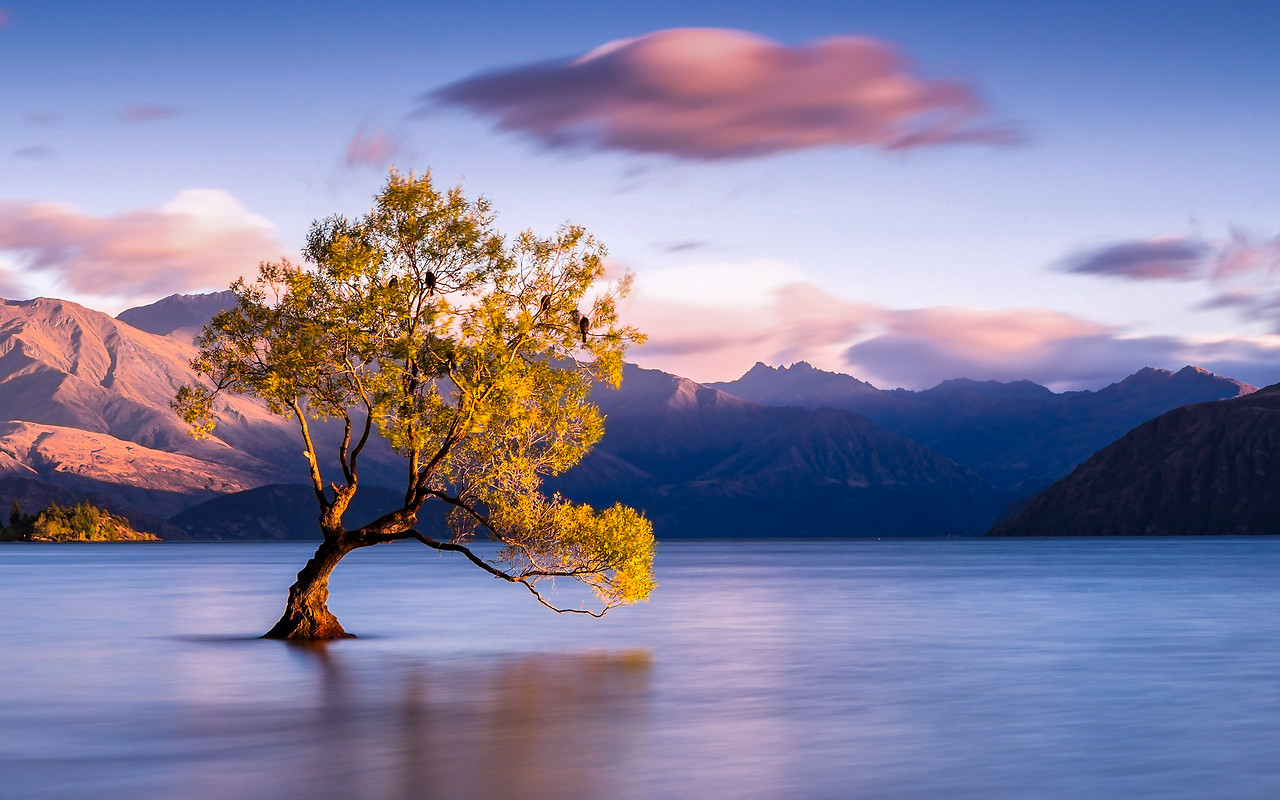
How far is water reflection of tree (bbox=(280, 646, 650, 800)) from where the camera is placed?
93.0ft

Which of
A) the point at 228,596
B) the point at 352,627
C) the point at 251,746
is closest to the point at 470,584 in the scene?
the point at 228,596

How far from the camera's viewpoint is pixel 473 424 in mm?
52312

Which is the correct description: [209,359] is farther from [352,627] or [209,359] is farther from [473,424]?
[352,627]

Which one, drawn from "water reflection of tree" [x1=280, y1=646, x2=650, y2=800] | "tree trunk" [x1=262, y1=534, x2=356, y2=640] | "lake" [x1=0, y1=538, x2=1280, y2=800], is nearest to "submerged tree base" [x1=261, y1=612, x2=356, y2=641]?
"tree trunk" [x1=262, y1=534, x2=356, y2=640]

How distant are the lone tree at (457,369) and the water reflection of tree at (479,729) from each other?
17.5 feet

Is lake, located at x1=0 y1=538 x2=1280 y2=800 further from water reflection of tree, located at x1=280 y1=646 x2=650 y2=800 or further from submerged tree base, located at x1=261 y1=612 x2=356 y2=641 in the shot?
submerged tree base, located at x1=261 y1=612 x2=356 y2=641

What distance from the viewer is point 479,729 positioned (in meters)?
36.5

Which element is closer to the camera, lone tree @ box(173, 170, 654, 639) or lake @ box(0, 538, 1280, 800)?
lake @ box(0, 538, 1280, 800)

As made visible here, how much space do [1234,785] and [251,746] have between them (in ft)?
75.9

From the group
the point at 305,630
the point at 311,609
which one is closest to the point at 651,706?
the point at 311,609

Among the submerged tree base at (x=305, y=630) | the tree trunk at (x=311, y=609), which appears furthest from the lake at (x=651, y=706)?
the tree trunk at (x=311, y=609)

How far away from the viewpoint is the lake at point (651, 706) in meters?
29.4

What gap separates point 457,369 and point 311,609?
14864 mm

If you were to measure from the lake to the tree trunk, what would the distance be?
1.06 meters
